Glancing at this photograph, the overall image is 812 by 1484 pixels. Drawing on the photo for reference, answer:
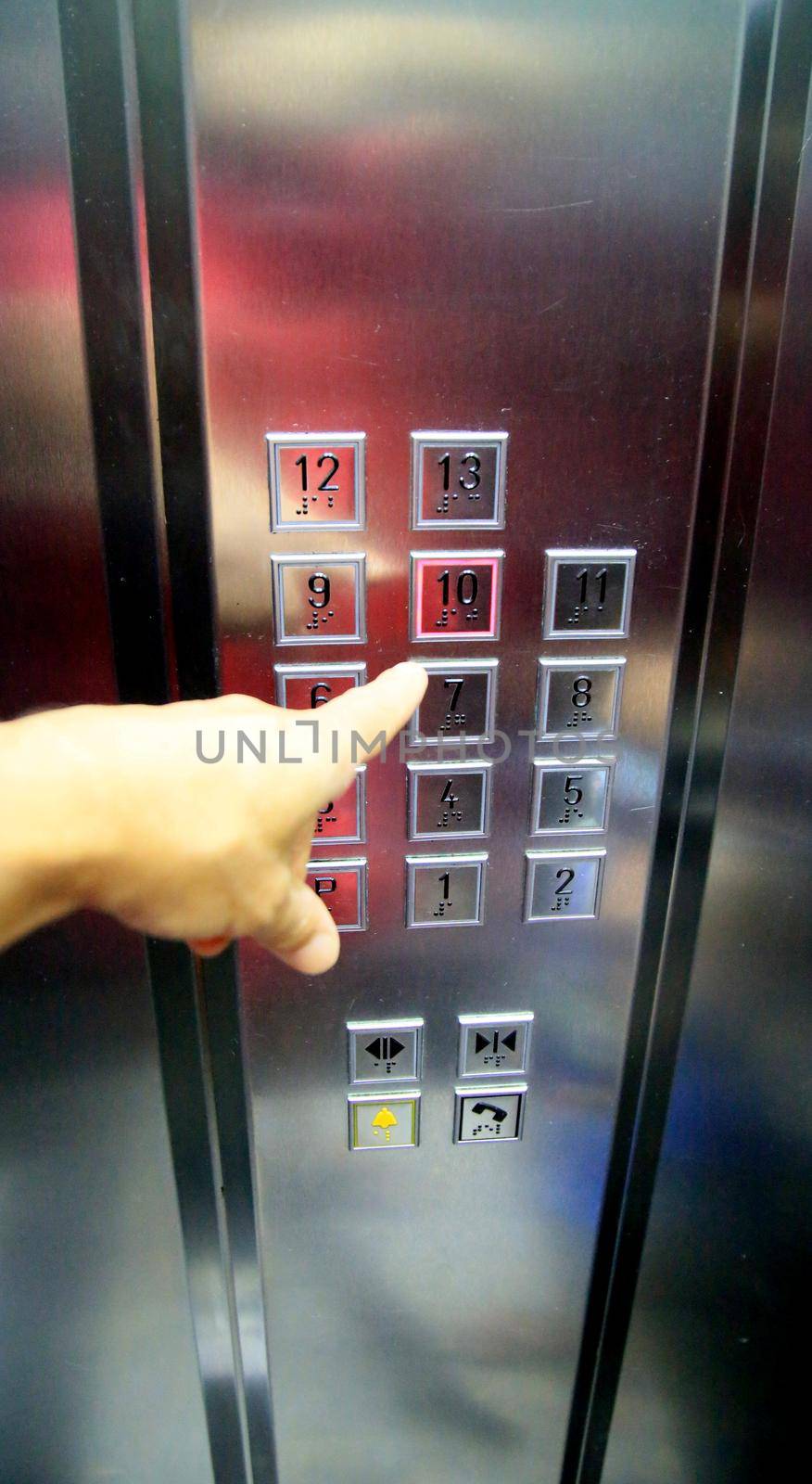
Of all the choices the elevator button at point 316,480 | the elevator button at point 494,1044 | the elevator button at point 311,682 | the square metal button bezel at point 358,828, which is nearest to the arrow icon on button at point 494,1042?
the elevator button at point 494,1044

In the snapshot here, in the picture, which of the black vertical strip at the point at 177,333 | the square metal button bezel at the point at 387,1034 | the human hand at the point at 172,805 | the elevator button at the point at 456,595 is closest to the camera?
the human hand at the point at 172,805

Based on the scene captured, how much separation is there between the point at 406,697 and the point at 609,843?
308 mm

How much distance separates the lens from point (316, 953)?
483 millimetres

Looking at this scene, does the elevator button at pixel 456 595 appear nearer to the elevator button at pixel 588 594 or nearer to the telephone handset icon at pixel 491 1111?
the elevator button at pixel 588 594

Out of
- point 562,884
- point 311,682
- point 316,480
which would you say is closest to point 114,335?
point 316,480

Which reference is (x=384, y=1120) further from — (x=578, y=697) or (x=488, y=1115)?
(x=578, y=697)

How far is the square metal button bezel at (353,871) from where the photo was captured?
2.17ft

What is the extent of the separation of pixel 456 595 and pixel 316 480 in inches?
4.9

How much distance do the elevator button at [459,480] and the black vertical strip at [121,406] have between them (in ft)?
0.59

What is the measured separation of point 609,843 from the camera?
0.70m

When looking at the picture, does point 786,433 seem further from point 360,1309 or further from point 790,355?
point 360,1309

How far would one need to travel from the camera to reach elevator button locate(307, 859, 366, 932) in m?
0.67

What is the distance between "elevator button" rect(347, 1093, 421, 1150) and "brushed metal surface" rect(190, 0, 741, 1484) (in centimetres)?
1

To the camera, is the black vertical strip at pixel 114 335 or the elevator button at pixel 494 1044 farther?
the elevator button at pixel 494 1044
